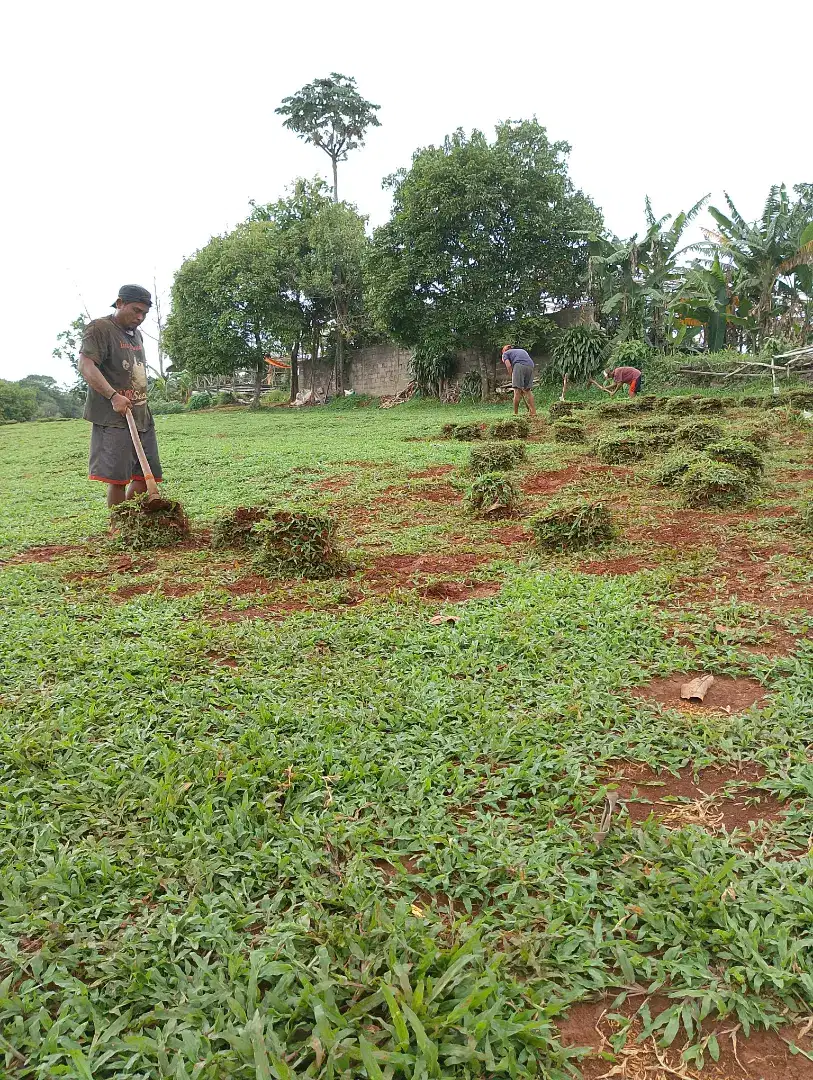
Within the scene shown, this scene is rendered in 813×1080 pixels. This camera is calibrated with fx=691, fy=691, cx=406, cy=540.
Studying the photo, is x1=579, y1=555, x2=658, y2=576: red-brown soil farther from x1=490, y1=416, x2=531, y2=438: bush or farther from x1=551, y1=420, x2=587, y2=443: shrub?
x1=490, y1=416, x2=531, y2=438: bush

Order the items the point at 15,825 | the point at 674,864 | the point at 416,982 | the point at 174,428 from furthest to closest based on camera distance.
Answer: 1. the point at 174,428
2. the point at 15,825
3. the point at 674,864
4. the point at 416,982

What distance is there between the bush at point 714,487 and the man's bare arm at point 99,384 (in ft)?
15.6

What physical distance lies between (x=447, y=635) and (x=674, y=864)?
1.71 m

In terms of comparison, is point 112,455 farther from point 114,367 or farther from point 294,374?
point 294,374

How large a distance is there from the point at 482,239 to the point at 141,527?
18.3 metres

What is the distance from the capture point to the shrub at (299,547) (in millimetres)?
4582

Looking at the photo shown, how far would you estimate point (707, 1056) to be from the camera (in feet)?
4.79

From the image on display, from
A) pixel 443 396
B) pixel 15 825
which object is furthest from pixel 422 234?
pixel 15 825

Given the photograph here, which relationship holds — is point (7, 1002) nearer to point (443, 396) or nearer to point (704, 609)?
point (704, 609)

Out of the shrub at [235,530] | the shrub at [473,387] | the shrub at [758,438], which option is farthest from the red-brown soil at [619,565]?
the shrub at [473,387]

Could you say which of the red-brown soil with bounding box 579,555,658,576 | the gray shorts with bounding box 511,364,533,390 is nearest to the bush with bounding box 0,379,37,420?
the gray shorts with bounding box 511,364,533,390

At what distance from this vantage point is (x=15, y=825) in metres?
2.12

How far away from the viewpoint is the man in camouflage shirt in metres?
5.24

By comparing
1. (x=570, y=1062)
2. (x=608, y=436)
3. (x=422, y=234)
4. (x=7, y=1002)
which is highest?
(x=422, y=234)
